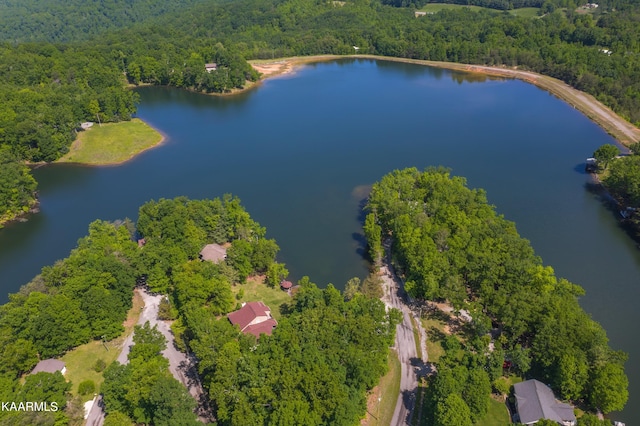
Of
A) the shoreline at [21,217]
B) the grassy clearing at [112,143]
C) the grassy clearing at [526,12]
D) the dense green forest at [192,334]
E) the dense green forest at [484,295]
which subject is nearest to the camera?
the dense green forest at [192,334]

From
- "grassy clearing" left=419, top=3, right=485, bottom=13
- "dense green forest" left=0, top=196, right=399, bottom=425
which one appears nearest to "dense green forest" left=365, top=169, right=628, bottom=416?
"dense green forest" left=0, top=196, right=399, bottom=425

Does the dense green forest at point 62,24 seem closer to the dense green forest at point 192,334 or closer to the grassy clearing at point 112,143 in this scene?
the grassy clearing at point 112,143

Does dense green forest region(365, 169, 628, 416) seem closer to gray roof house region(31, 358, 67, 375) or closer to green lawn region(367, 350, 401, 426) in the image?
green lawn region(367, 350, 401, 426)

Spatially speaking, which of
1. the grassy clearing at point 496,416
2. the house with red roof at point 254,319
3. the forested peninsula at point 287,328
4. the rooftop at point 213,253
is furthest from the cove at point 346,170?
the grassy clearing at point 496,416

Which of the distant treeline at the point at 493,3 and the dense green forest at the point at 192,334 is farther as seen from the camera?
the distant treeline at the point at 493,3

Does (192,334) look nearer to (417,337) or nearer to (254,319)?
(254,319)

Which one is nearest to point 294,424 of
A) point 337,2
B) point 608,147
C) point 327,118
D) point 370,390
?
point 370,390

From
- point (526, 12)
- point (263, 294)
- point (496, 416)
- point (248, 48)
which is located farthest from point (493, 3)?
point (496, 416)

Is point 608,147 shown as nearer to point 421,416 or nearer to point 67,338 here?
point 421,416
